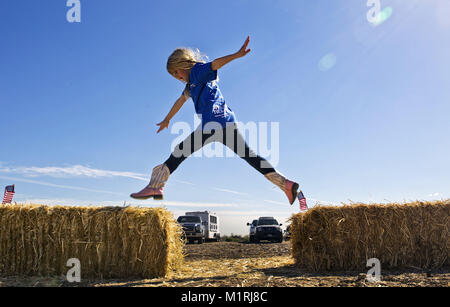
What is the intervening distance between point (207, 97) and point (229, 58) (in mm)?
634

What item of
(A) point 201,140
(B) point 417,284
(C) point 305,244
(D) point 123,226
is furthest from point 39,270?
(B) point 417,284

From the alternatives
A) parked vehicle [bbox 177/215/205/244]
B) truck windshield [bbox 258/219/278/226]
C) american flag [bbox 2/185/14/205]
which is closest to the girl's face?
american flag [bbox 2/185/14/205]

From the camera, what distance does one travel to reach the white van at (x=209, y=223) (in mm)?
26730

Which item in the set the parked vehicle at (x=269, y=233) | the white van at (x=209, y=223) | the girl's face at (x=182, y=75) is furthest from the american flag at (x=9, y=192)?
the white van at (x=209, y=223)

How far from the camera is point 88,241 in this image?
604 cm

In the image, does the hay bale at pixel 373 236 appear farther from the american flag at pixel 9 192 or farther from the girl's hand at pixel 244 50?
the american flag at pixel 9 192

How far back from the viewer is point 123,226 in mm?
6027

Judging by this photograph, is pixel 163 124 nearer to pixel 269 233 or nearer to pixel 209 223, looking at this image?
pixel 269 233

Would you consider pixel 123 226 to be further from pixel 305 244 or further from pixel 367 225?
pixel 367 225

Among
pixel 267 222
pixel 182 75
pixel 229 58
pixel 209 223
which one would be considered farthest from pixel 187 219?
pixel 229 58

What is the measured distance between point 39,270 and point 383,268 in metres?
6.46

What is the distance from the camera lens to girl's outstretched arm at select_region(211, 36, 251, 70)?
A: 173 inches

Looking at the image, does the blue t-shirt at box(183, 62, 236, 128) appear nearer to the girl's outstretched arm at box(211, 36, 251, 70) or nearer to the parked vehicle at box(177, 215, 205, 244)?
the girl's outstretched arm at box(211, 36, 251, 70)

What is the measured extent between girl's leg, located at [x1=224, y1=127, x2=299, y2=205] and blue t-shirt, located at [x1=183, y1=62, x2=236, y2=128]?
24cm
